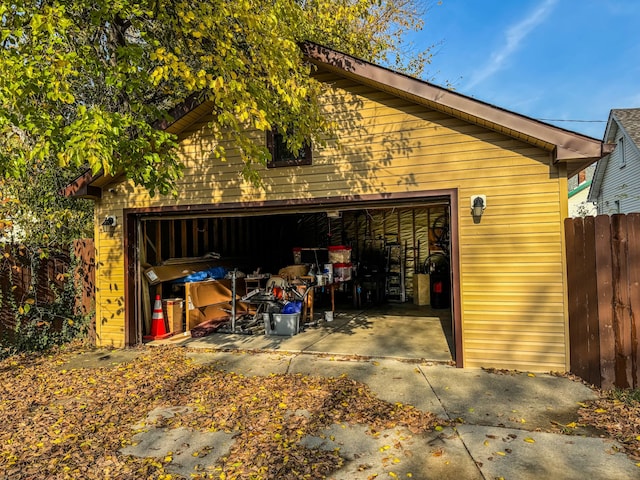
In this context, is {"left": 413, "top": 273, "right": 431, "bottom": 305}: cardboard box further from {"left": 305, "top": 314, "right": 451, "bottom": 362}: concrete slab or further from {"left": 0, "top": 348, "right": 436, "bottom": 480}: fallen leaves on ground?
{"left": 0, "top": 348, "right": 436, "bottom": 480}: fallen leaves on ground

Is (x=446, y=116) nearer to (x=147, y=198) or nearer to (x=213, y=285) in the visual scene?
(x=147, y=198)

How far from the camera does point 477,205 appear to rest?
564 centimetres

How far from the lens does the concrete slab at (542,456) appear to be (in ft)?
10.0

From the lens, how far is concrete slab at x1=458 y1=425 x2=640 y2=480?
305cm

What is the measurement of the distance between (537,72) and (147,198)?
830 inches

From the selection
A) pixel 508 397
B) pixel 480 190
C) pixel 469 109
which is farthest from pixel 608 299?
pixel 469 109

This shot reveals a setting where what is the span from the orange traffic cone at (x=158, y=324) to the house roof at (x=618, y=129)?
1684cm

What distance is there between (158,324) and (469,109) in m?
6.86

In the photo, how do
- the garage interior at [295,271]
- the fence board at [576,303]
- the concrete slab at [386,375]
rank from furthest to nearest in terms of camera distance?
the garage interior at [295,271] → the fence board at [576,303] → the concrete slab at [386,375]

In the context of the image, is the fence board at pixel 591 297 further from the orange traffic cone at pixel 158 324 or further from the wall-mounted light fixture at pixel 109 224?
the wall-mounted light fixture at pixel 109 224

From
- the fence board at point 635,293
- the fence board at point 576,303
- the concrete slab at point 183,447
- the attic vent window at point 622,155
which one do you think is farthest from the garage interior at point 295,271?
the attic vent window at point 622,155

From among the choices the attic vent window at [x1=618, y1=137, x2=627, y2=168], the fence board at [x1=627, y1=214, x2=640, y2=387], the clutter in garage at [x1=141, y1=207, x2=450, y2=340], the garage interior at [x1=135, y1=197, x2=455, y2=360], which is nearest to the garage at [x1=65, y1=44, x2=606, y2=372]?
the garage interior at [x1=135, y1=197, x2=455, y2=360]

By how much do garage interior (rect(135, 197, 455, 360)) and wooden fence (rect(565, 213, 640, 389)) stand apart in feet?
6.31

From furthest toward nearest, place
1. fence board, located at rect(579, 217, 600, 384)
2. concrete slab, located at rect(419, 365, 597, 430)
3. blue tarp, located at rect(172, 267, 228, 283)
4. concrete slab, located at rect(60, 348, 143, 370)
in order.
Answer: blue tarp, located at rect(172, 267, 228, 283) → concrete slab, located at rect(60, 348, 143, 370) → fence board, located at rect(579, 217, 600, 384) → concrete slab, located at rect(419, 365, 597, 430)
